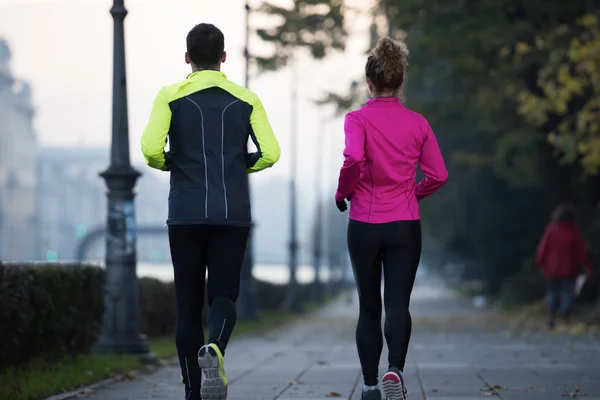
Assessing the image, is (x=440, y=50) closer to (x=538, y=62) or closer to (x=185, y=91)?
(x=538, y=62)

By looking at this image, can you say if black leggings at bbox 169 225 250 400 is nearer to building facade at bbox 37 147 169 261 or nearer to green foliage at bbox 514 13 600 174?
green foliage at bbox 514 13 600 174

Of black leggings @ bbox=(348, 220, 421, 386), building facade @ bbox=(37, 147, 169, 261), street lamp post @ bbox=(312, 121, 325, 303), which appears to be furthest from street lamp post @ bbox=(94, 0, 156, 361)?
building facade @ bbox=(37, 147, 169, 261)

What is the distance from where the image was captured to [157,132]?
21.4 feet

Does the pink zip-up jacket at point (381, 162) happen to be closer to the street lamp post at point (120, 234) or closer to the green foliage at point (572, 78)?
the street lamp post at point (120, 234)

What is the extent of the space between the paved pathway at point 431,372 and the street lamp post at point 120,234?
787 millimetres

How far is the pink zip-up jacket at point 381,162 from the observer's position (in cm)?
696

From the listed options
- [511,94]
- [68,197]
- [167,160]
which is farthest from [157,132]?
[68,197]

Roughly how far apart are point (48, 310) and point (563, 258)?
412 inches

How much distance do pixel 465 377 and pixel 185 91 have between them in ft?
15.2

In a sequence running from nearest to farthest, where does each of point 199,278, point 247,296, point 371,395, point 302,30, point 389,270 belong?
point 199,278 < point 371,395 < point 389,270 < point 302,30 < point 247,296

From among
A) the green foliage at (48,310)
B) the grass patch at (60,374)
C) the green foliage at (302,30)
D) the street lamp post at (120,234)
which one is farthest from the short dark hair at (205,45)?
the green foliage at (302,30)

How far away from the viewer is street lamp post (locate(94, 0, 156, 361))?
12.6 meters

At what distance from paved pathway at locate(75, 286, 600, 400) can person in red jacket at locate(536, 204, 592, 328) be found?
1.24 metres

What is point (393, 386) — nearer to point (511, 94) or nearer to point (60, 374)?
point (60, 374)
